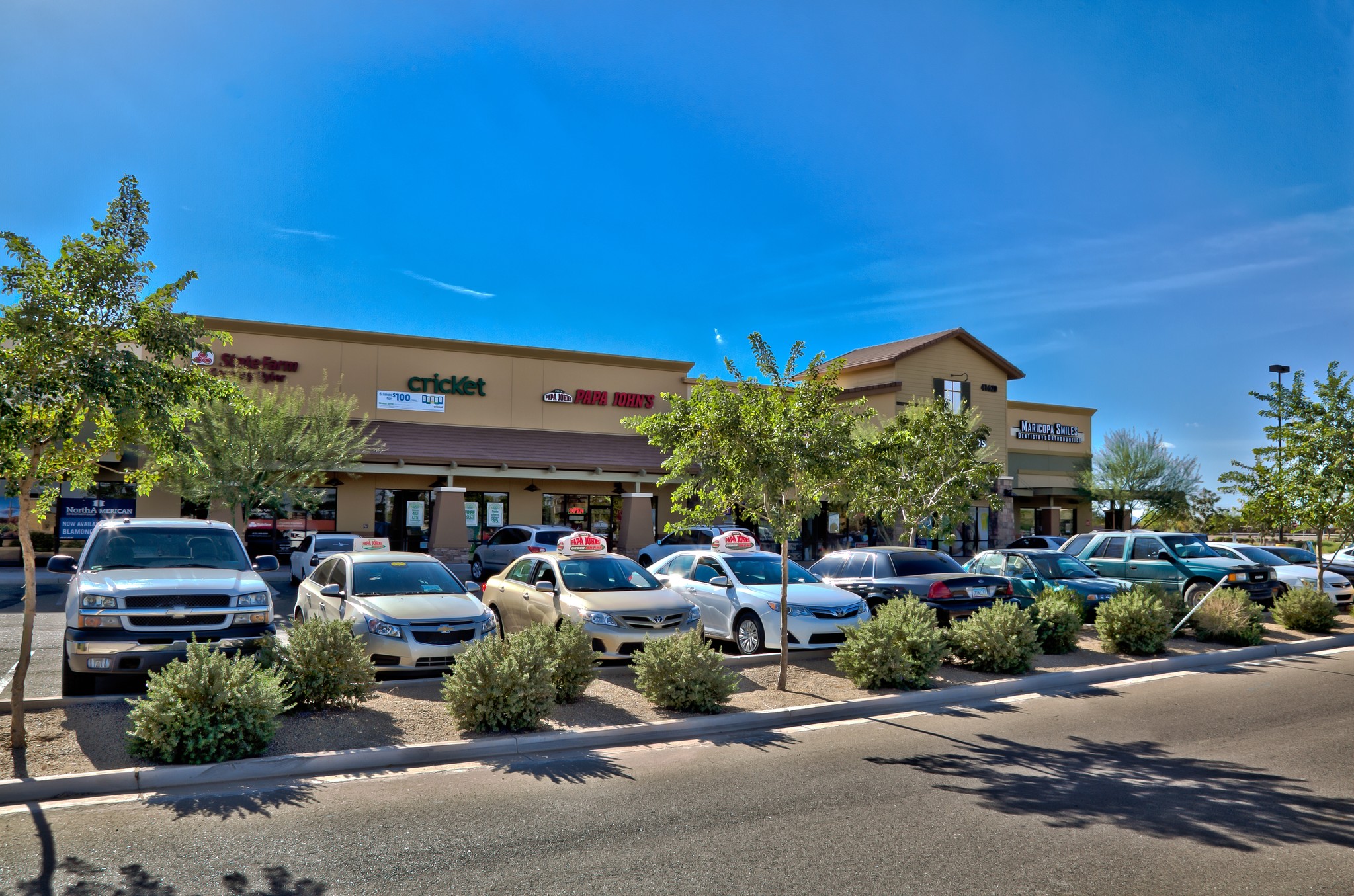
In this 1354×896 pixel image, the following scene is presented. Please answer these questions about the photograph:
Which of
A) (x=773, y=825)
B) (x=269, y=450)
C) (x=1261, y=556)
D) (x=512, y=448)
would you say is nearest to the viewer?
(x=773, y=825)

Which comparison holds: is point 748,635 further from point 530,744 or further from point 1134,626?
point 1134,626

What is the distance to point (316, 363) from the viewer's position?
28.8 metres

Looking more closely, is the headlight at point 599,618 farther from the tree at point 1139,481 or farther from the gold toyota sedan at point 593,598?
the tree at point 1139,481

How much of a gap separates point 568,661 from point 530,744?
1.54 m

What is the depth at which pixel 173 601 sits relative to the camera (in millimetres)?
8578

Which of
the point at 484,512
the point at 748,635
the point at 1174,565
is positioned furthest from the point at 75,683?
the point at 484,512

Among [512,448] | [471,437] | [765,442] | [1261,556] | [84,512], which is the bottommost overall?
[1261,556]

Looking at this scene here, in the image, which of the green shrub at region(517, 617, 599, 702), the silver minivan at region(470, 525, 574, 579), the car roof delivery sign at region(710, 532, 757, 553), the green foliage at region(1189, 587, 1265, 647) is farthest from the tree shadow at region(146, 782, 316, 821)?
the silver minivan at region(470, 525, 574, 579)

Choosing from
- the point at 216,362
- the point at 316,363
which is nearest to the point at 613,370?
the point at 316,363

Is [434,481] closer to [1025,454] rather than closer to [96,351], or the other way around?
[96,351]

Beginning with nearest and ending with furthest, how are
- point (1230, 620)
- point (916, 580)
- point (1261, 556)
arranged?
point (916, 580), point (1230, 620), point (1261, 556)

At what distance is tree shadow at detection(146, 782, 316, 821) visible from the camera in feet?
19.3

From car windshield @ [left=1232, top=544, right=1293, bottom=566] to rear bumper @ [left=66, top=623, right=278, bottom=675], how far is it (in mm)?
20477

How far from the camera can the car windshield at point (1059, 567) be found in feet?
56.0
